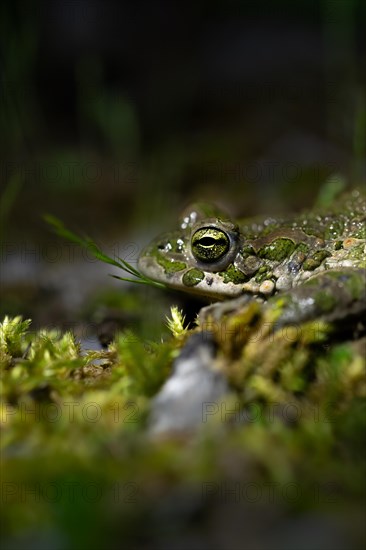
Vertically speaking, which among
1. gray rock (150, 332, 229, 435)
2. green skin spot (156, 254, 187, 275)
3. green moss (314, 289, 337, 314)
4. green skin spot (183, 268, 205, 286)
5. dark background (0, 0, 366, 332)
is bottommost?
gray rock (150, 332, 229, 435)

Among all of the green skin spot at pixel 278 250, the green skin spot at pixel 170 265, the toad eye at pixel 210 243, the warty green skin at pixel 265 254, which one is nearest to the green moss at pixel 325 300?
the warty green skin at pixel 265 254

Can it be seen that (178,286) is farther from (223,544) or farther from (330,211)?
(223,544)

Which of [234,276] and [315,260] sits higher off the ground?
[315,260]

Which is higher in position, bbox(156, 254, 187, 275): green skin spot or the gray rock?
bbox(156, 254, 187, 275): green skin spot

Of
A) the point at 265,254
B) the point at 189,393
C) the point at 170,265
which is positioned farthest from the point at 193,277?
→ the point at 189,393

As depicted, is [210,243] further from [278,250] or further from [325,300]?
[325,300]

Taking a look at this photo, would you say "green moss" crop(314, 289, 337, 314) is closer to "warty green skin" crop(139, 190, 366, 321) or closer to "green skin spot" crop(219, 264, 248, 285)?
"warty green skin" crop(139, 190, 366, 321)

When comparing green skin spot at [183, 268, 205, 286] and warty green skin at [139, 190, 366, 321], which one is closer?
warty green skin at [139, 190, 366, 321]

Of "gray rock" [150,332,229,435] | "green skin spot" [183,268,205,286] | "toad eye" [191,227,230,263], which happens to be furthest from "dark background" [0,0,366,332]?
"gray rock" [150,332,229,435]
